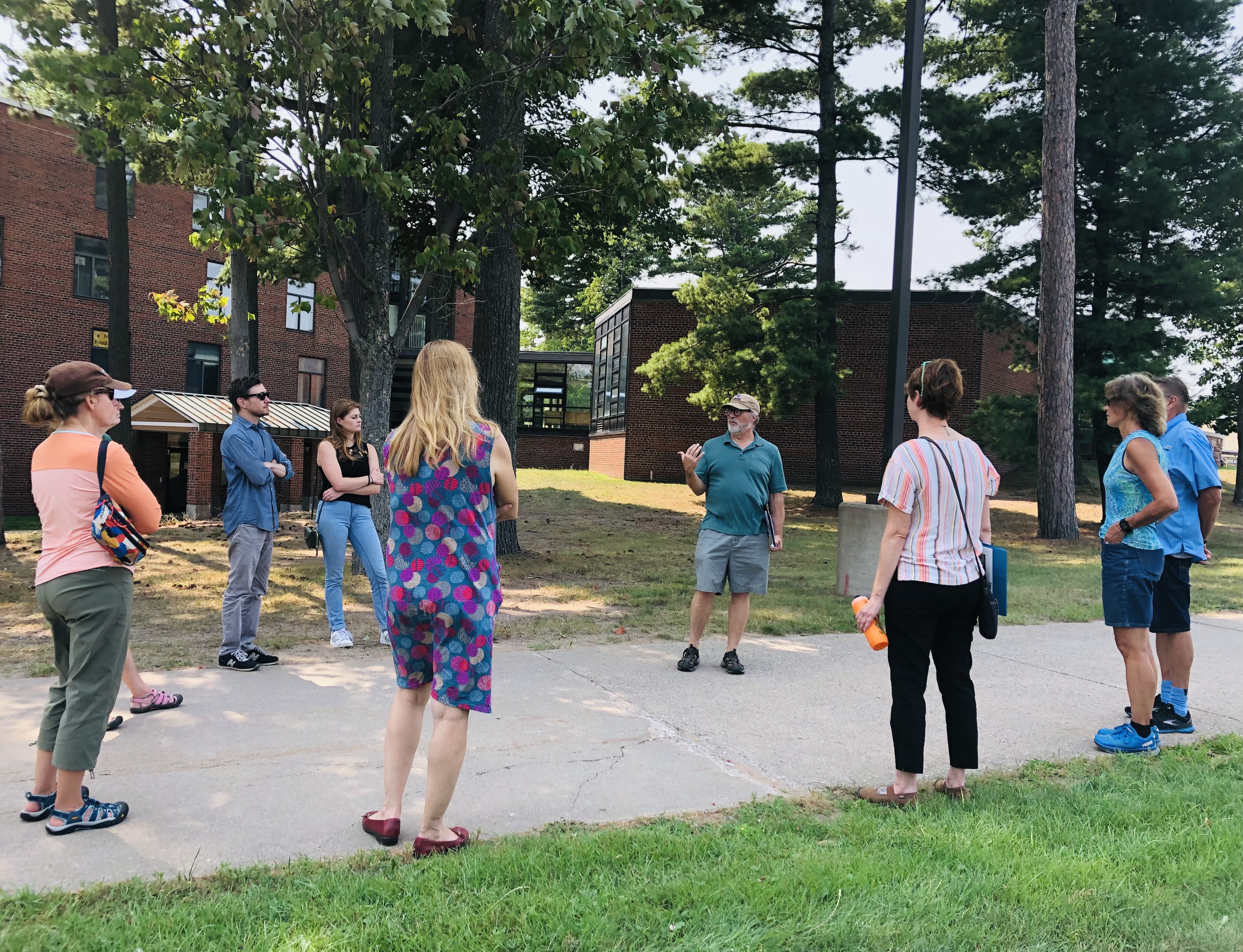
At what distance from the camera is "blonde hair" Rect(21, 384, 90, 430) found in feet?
12.0

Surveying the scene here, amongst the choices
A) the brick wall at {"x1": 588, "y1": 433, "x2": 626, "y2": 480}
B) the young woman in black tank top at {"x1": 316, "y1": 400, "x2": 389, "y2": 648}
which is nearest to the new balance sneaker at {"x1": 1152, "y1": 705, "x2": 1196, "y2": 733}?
the young woman in black tank top at {"x1": 316, "y1": 400, "x2": 389, "y2": 648}

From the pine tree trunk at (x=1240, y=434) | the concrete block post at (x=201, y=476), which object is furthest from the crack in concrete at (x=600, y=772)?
the pine tree trunk at (x=1240, y=434)

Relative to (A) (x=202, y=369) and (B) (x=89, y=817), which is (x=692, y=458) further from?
(A) (x=202, y=369)

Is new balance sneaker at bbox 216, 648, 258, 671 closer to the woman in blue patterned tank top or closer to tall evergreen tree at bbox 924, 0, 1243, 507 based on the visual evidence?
the woman in blue patterned tank top

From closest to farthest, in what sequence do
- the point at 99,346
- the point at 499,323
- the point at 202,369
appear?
1. the point at 499,323
2. the point at 99,346
3. the point at 202,369

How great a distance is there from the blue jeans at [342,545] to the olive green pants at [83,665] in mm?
2983

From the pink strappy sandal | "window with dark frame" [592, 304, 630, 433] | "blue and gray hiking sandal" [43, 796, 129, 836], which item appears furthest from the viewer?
"window with dark frame" [592, 304, 630, 433]

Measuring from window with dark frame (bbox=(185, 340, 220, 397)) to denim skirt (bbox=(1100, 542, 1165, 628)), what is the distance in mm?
31899

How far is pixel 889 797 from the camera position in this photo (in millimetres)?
3965

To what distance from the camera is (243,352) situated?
15.5 metres

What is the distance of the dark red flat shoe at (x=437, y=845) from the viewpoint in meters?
3.32

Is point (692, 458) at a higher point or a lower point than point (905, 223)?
lower

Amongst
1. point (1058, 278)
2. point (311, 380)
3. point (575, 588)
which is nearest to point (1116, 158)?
point (1058, 278)

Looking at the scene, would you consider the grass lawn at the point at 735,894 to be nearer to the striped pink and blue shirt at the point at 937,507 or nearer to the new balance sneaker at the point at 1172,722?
the striped pink and blue shirt at the point at 937,507
